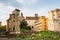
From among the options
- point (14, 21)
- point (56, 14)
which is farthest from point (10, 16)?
point (56, 14)

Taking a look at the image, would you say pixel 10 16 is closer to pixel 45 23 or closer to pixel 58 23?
pixel 58 23

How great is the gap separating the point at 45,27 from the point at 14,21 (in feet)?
73.2

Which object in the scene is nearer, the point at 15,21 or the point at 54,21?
the point at 15,21

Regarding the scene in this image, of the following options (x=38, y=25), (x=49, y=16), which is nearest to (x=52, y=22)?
(x=49, y=16)

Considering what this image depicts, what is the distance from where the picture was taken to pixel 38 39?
13680mm

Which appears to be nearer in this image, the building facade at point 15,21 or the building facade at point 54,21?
the building facade at point 15,21

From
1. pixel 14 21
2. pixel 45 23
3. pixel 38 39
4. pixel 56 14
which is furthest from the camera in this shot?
pixel 45 23

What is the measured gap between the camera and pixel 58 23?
133 feet

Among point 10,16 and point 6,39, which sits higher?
point 10,16

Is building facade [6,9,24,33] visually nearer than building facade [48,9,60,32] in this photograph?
Yes

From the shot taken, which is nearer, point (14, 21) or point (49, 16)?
point (14, 21)

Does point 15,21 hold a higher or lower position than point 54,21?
higher

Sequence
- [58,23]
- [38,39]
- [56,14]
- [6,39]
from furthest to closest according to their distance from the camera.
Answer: [56,14] → [58,23] → [6,39] → [38,39]

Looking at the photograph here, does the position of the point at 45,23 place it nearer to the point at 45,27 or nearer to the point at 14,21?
the point at 45,27
